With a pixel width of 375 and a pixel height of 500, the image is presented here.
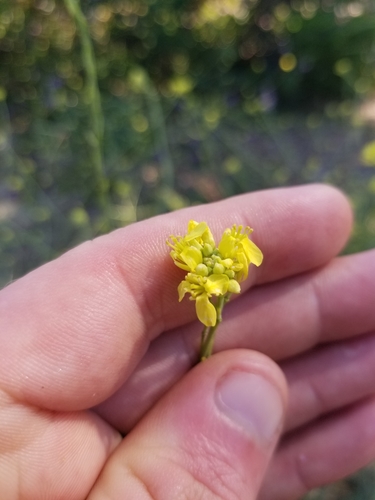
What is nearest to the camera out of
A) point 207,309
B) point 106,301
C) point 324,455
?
point 207,309

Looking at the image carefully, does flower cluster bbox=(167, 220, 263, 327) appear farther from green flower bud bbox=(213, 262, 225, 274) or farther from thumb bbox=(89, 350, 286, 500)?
thumb bbox=(89, 350, 286, 500)

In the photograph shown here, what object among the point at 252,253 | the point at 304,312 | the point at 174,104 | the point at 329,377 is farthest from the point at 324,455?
the point at 174,104

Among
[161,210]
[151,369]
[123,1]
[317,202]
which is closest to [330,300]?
[317,202]

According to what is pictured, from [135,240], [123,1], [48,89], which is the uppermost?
[123,1]

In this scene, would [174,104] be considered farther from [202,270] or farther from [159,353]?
[202,270]

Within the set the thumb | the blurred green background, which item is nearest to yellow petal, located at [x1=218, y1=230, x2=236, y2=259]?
the thumb

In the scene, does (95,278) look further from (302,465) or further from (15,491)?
(302,465)
